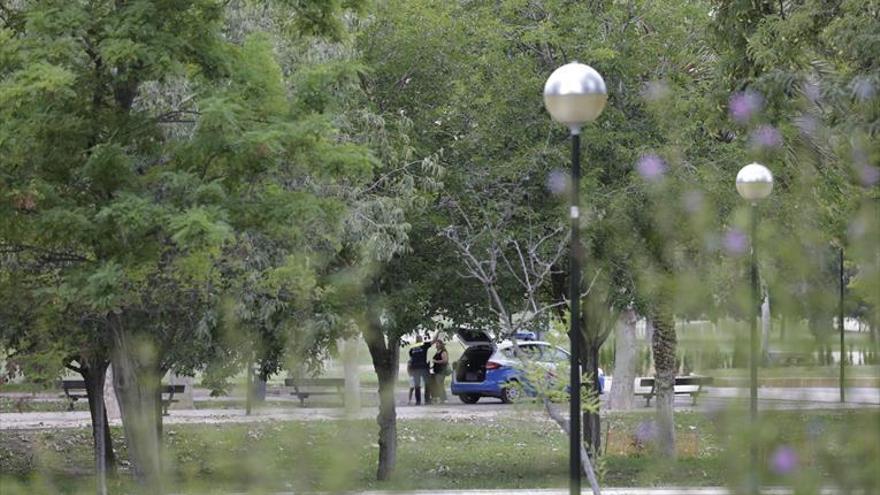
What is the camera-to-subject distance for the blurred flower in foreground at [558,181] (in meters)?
21.1

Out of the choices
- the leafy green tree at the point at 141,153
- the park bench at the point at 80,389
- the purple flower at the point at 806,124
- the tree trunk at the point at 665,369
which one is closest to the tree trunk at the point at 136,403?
the leafy green tree at the point at 141,153

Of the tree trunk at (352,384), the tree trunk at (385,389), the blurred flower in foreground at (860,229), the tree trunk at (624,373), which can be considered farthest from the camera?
the tree trunk at (624,373)

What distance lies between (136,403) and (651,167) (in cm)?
854

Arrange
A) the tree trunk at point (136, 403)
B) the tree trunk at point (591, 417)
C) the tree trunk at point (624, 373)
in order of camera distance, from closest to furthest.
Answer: the tree trunk at point (136, 403) → the tree trunk at point (591, 417) → the tree trunk at point (624, 373)

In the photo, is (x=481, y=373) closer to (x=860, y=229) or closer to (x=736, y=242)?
(x=736, y=242)

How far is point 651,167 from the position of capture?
20703 millimetres

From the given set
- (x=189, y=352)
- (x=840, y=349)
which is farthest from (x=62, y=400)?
(x=840, y=349)

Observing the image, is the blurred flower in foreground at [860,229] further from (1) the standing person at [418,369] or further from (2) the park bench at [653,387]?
(1) the standing person at [418,369]

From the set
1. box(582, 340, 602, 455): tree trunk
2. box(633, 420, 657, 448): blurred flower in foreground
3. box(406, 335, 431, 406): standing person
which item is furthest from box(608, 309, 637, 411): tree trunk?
box(582, 340, 602, 455): tree trunk

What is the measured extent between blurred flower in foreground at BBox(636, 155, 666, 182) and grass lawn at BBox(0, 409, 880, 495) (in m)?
3.78

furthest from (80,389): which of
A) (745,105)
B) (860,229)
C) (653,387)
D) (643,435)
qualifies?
(860,229)

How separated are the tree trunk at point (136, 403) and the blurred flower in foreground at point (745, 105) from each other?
699 centimetres

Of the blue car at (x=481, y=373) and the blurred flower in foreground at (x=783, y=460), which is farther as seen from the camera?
the blue car at (x=481, y=373)

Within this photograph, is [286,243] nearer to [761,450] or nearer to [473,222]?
[473,222]
